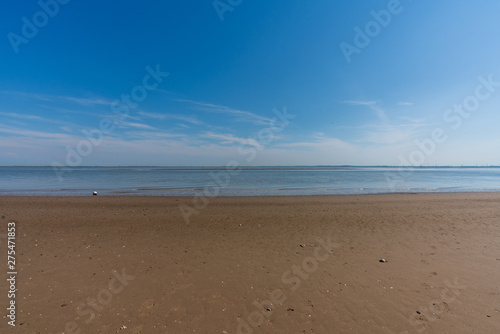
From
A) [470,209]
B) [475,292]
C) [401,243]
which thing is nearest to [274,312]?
[475,292]

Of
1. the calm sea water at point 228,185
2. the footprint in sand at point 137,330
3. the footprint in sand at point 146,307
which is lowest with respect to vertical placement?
the footprint in sand at point 137,330

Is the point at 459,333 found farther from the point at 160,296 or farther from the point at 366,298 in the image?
the point at 160,296

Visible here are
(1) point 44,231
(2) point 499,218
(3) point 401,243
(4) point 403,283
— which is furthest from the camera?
(2) point 499,218

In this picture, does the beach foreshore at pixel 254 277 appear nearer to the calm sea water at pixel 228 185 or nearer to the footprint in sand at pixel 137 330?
the footprint in sand at pixel 137 330

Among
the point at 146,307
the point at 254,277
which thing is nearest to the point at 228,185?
the point at 254,277

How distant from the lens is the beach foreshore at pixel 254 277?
15.3ft

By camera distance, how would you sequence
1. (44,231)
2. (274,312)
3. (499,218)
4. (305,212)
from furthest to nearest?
(305,212), (499,218), (44,231), (274,312)

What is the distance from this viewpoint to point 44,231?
10.9 m

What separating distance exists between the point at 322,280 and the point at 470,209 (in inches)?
662

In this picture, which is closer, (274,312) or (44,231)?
(274,312)

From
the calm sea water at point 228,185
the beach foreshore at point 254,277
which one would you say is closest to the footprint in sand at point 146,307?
the beach foreshore at point 254,277

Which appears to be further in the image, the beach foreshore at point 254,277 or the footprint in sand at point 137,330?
the beach foreshore at point 254,277

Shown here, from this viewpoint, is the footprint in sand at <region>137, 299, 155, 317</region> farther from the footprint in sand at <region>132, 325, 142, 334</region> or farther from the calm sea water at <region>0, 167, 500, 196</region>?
the calm sea water at <region>0, 167, 500, 196</region>

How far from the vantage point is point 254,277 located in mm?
6484
